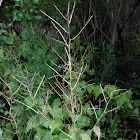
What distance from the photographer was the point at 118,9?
2.58m

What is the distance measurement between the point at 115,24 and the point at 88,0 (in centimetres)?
63

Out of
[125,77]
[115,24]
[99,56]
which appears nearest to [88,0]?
[115,24]

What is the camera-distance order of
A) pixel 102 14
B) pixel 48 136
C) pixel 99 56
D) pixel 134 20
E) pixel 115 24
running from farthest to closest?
pixel 134 20 → pixel 102 14 → pixel 115 24 → pixel 99 56 → pixel 48 136

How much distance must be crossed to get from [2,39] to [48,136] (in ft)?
3.78

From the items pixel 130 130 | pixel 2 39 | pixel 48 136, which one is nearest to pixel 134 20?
pixel 130 130

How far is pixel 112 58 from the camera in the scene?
2184 mm

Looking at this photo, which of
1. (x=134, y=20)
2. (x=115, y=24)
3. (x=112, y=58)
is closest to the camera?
(x=112, y=58)

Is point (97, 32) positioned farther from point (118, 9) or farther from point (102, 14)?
point (118, 9)

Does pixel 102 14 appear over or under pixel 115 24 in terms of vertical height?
over

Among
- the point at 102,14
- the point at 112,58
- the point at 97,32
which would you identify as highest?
the point at 102,14

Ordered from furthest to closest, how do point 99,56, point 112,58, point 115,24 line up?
point 115,24 → point 99,56 → point 112,58

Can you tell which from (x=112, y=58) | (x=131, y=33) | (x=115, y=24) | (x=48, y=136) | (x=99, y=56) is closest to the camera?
(x=48, y=136)

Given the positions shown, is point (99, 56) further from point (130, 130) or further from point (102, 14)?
point (130, 130)

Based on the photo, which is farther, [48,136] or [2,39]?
[2,39]
